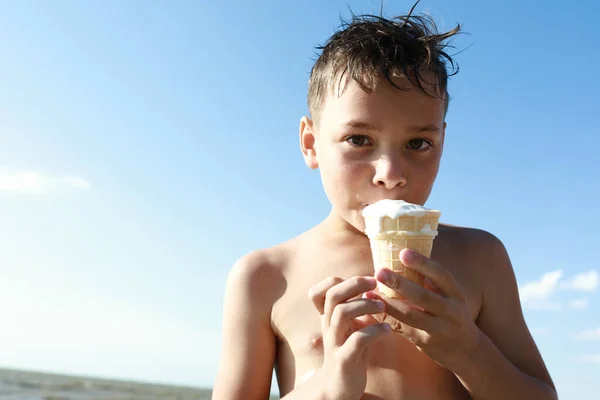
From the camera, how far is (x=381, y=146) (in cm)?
294

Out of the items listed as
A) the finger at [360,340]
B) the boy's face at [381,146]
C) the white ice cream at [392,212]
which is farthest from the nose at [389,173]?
the finger at [360,340]

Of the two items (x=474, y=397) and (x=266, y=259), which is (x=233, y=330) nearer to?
(x=266, y=259)

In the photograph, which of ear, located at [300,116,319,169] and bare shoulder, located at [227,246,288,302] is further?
ear, located at [300,116,319,169]

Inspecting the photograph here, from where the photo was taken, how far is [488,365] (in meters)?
2.73

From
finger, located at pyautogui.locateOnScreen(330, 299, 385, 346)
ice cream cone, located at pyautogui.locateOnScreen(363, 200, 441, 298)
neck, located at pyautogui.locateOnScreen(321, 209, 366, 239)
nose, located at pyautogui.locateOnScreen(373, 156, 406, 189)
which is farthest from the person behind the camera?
neck, located at pyautogui.locateOnScreen(321, 209, 366, 239)

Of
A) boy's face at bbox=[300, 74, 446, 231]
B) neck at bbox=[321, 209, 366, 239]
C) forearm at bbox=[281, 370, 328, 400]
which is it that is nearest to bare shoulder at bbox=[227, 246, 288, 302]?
neck at bbox=[321, 209, 366, 239]

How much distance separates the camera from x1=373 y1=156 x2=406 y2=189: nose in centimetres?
286

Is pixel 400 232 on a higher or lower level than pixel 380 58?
lower

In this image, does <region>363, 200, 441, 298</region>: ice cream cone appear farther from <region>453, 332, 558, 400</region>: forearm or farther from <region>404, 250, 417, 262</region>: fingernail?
<region>453, 332, 558, 400</region>: forearm

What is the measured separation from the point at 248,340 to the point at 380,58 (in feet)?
5.68

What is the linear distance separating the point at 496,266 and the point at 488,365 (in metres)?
0.78

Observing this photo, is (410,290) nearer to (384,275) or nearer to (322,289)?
(384,275)

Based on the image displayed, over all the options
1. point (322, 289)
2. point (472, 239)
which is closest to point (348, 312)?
point (322, 289)

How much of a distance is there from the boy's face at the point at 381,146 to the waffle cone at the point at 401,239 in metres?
0.29
